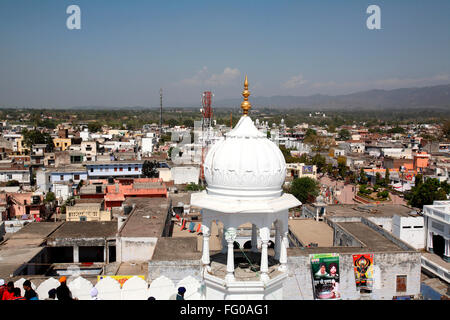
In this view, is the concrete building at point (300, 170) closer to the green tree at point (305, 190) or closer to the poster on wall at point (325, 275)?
the green tree at point (305, 190)

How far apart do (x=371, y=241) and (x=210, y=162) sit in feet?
42.9

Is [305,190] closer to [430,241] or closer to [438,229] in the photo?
[430,241]

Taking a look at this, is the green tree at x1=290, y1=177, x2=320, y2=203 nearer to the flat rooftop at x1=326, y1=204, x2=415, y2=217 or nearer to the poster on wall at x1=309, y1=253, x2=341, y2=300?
the flat rooftop at x1=326, y1=204, x2=415, y2=217

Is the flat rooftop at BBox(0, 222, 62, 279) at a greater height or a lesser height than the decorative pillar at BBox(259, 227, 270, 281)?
lesser

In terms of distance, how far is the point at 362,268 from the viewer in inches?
626

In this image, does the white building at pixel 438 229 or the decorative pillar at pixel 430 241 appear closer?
the white building at pixel 438 229

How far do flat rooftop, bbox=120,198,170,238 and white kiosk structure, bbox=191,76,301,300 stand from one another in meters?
10.5

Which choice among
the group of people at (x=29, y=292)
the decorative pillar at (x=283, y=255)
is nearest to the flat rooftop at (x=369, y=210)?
the decorative pillar at (x=283, y=255)

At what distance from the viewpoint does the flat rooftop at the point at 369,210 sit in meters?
23.8

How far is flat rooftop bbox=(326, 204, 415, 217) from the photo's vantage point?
2380cm

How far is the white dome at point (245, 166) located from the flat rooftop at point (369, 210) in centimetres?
1777

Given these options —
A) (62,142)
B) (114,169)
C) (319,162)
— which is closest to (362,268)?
(114,169)

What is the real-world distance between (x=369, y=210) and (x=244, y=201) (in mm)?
20349

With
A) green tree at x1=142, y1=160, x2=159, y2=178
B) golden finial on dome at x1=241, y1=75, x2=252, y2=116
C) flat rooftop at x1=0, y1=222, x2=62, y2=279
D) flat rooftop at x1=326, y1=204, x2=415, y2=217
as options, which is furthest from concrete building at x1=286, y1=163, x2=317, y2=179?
golden finial on dome at x1=241, y1=75, x2=252, y2=116
